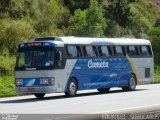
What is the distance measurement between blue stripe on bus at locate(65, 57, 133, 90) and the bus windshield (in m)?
1.77

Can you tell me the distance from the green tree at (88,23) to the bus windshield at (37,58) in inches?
865

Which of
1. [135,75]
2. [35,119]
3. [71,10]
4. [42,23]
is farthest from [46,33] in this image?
[35,119]

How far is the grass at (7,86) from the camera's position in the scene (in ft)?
109

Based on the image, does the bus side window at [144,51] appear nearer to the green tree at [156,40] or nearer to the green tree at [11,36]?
the green tree at [11,36]

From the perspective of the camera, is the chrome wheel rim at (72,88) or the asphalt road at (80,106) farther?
the chrome wheel rim at (72,88)

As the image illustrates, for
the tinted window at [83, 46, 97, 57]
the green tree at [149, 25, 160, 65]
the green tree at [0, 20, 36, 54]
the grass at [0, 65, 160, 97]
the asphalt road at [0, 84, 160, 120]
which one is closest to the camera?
the asphalt road at [0, 84, 160, 120]

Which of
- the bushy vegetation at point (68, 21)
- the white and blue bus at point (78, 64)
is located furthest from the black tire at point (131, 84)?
the bushy vegetation at point (68, 21)

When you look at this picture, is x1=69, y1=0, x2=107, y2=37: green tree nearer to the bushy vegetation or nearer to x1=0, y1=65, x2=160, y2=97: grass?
the bushy vegetation

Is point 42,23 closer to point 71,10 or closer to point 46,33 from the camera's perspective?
point 46,33

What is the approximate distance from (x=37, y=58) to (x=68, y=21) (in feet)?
87.2

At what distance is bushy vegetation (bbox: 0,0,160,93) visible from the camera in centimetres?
4244

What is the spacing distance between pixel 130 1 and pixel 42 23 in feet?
65.4

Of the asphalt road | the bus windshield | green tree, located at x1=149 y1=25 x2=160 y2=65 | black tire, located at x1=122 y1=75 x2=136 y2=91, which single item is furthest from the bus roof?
green tree, located at x1=149 y1=25 x2=160 y2=65

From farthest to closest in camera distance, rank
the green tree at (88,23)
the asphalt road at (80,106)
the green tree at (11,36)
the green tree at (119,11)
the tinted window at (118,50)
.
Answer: the green tree at (119,11) → the green tree at (88,23) → the green tree at (11,36) → the tinted window at (118,50) → the asphalt road at (80,106)
